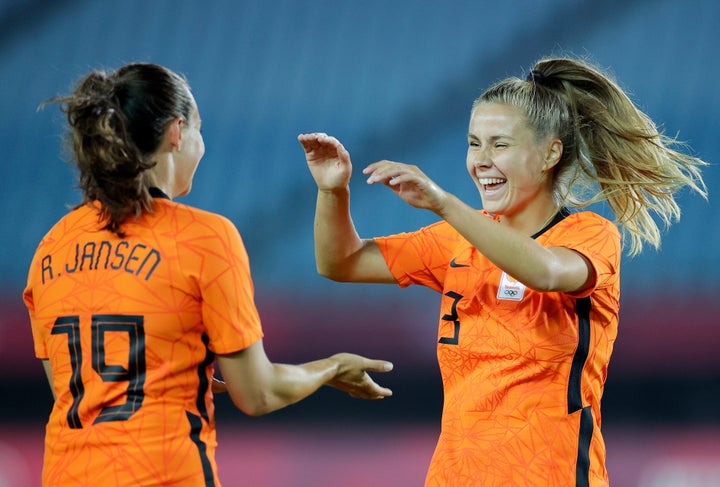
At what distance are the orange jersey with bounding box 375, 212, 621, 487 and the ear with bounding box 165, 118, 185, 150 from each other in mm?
680

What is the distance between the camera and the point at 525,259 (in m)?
1.69

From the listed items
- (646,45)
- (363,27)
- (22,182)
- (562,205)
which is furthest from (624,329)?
(22,182)

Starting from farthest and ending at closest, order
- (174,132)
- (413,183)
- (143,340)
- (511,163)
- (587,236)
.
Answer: (511,163) < (587,236) < (413,183) < (174,132) < (143,340)

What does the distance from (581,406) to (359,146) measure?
2.37m

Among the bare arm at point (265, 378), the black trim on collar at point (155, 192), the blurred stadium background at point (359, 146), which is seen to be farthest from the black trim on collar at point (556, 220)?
the blurred stadium background at point (359, 146)

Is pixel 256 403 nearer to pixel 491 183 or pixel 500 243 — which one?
pixel 500 243

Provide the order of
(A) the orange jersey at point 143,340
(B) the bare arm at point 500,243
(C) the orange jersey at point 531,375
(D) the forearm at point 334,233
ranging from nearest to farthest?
1. (A) the orange jersey at point 143,340
2. (B) the bare arm at point 500,243
3. (C) the orange jersey at point 531,375
4. (D) the forearm at point 334,233

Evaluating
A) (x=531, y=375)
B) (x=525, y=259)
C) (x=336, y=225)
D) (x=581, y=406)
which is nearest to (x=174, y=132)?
(x=336, y=225)

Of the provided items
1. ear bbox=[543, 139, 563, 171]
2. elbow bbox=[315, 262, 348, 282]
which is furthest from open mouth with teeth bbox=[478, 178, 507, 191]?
elbow bbox=[315, 262, 348, 282]

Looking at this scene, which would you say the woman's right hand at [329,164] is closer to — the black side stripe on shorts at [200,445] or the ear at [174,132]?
the ear at [174,132]

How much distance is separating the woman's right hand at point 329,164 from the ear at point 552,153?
1.37ft

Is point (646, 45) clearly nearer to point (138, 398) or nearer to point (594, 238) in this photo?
point (594, 238)

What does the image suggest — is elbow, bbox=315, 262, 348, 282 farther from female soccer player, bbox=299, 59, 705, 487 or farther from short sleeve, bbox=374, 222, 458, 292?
short sleeve, bbox=374, 222, 458, 292

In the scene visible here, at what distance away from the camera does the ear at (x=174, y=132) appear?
1.61 metres
